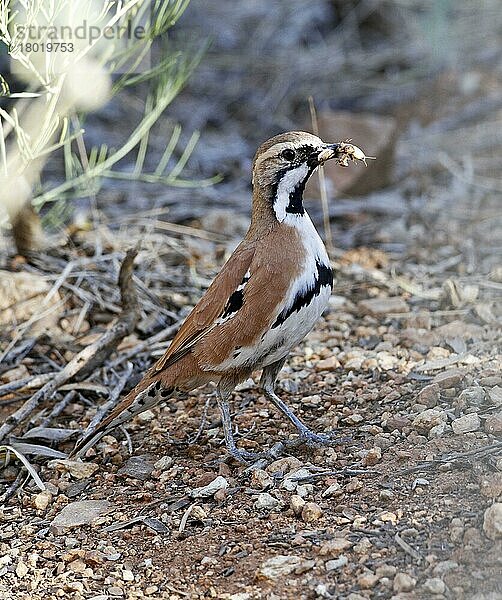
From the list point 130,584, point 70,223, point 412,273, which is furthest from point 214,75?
point 130,584

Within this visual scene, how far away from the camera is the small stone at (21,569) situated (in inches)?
127

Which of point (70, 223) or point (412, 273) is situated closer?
point (412, 273)

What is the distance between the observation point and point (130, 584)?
122 inches

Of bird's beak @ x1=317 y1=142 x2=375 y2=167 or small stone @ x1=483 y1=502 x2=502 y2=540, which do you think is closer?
small stone @ x1=483 y1=502 x2=502 y2=540

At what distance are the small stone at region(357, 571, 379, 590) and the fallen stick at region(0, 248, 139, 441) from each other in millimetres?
1968

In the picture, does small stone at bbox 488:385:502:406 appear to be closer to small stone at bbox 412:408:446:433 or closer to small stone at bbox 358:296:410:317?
small stone at bbox 412:408:446:433

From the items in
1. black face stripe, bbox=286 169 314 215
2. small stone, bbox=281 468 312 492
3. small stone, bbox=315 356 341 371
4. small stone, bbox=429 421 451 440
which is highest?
black face stripe, bbox=286 169 314 215

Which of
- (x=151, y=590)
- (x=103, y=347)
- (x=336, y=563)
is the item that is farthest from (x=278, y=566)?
(x=103, y=347)

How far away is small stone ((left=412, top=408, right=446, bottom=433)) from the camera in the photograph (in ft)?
12.3

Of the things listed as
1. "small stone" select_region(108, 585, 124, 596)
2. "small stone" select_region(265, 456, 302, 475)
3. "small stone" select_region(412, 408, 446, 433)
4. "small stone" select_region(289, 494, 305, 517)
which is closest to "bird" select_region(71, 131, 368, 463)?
"small stone" select_region(265, 456, 302, 475)

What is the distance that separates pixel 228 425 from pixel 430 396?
86 centimetres

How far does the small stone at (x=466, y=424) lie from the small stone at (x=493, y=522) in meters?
0.74

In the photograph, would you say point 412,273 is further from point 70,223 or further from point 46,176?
point 46,176

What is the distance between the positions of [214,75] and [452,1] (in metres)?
2.54
